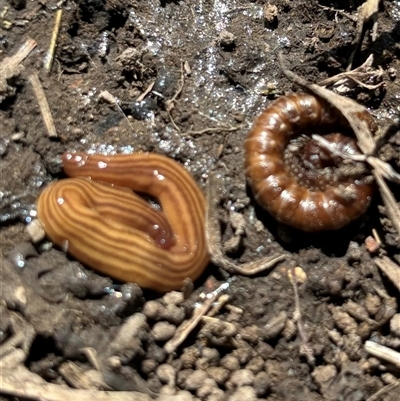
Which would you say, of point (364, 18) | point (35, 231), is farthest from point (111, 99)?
point (364, 18)

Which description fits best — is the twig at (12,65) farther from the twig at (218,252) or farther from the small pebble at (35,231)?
the twig at (218,252)

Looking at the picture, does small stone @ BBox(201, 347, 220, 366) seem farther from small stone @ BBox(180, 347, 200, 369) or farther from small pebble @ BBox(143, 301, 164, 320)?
small pebble @ BBox(143, 301, 164, 320)

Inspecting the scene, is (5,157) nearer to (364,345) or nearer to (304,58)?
(304,58)

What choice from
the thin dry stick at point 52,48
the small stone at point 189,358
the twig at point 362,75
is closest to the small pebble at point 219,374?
the small stone at point 189,358

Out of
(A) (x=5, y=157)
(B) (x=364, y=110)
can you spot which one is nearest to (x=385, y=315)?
(B) (x=364, y=110)

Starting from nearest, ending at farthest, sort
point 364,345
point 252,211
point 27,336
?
point 27,336
point 364,345
point 252,211

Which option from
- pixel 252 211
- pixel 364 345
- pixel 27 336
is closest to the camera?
pixel 27 336

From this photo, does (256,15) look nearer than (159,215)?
No
